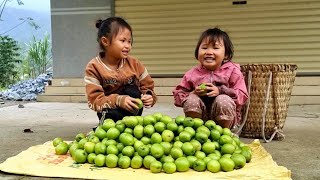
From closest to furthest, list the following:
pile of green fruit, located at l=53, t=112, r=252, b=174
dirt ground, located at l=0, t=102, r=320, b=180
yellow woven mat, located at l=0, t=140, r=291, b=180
Answer: 1. yellow woven mat, located at l=0, t=140, r=291, b=180
2. pile of green fruit, located at l=53, t=112, r=252, b=174
3. dirt ground, located at l=0, t=102, r=320, b=180

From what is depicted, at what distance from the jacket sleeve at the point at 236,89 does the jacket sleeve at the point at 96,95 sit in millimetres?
824

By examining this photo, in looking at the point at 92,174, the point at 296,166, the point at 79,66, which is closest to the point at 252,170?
the point at 296,166

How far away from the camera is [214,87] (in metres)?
3.21

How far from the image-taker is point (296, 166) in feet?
8.83

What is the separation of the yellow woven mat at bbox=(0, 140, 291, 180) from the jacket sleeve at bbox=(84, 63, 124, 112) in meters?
0.62

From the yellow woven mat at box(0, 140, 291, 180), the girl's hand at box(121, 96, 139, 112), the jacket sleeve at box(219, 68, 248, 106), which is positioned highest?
the jacket sleeve at box(219, 68, 248, 106)

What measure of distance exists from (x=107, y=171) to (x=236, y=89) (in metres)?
1.37

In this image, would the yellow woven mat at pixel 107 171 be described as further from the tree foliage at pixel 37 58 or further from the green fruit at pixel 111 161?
the tree foliage at pixel 37 58

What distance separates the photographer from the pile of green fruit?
96.8 inches

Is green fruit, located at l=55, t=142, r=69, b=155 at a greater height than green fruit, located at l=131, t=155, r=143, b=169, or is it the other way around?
green fruit, located at l=131, t=155, r=143, b=169

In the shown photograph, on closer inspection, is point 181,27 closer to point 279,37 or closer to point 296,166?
point 279,37

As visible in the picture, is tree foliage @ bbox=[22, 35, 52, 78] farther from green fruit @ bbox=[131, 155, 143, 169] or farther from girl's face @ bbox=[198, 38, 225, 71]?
green fruit @ bbox=[131, 155, 143, 169]

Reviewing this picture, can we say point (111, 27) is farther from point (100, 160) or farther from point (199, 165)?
point (199, 165)

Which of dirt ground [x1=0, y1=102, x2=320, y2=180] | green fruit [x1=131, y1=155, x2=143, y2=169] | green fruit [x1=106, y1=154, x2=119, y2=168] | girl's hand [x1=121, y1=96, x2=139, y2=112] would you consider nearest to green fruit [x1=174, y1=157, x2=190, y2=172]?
green fruit [x1=131, y1=155, x2=143, y2=169]
